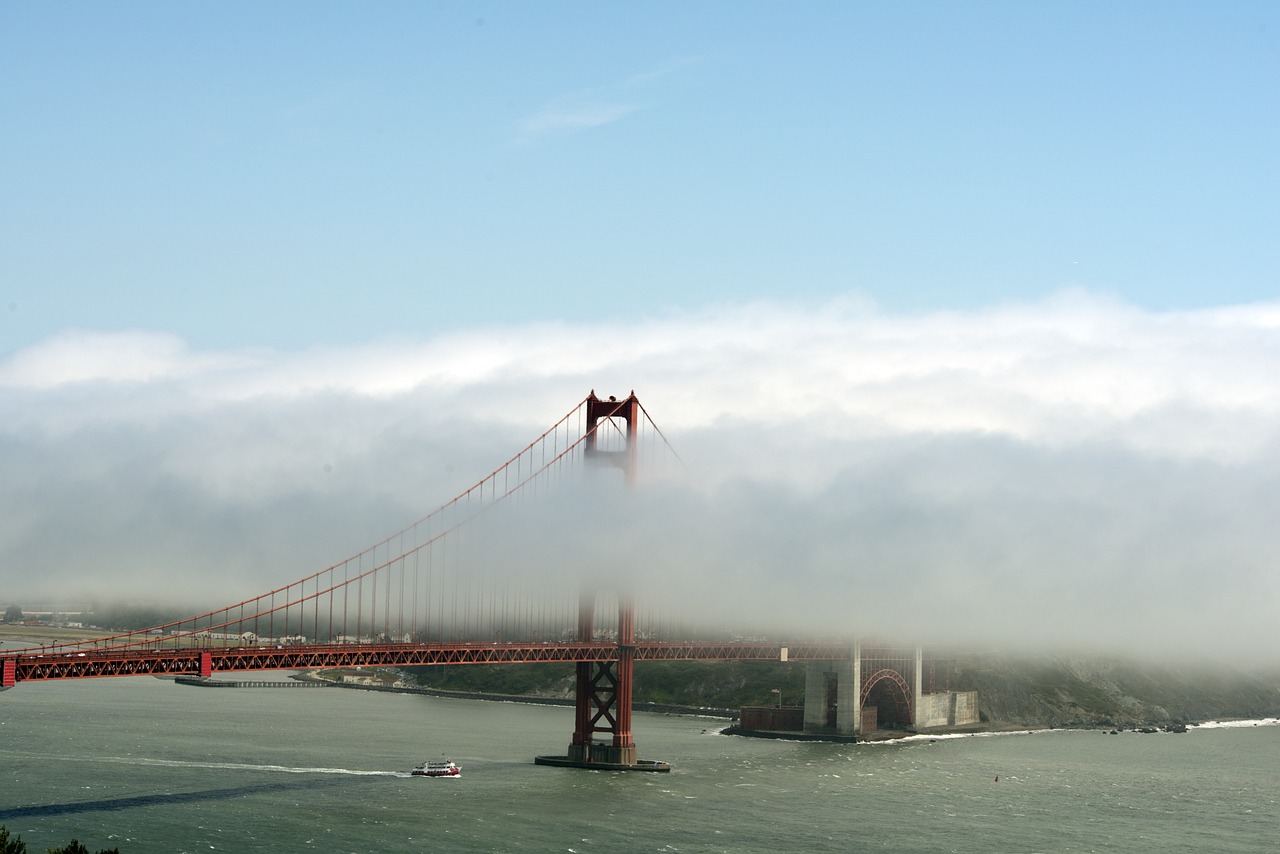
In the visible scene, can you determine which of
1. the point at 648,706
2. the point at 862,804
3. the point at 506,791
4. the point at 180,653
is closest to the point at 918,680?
the point at 648,706

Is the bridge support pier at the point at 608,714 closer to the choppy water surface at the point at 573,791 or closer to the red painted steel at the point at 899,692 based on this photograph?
the choppy water surface at the point at 573,791

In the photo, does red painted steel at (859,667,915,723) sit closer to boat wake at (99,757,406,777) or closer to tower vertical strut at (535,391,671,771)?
tower vertical strut at (535,391,671,771)

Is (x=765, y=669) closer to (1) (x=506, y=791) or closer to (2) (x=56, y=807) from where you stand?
(1) (x=506, y=791)

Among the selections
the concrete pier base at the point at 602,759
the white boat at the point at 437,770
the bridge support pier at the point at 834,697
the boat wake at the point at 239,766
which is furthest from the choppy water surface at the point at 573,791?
the bridge support pier at the point at 834,697

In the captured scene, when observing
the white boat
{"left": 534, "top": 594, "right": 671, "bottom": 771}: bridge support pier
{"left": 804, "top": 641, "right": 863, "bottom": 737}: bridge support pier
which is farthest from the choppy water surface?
{"left": 804, "top": 641, "right": 863, "bottom": 737}: bridge support pier

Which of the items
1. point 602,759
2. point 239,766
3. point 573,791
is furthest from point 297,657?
point 602,759

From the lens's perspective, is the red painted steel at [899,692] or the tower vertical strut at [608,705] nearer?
the tower vertical strut at [608,705]
